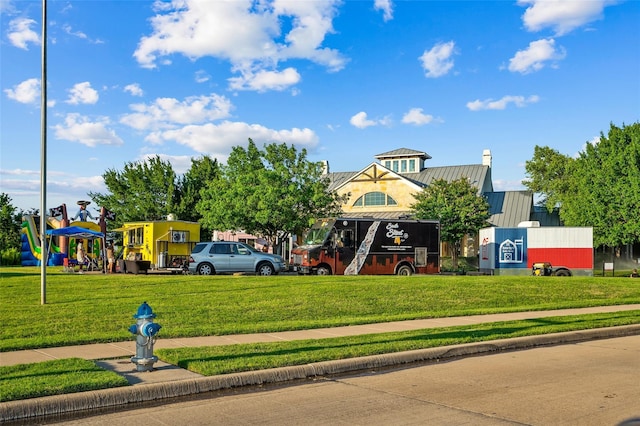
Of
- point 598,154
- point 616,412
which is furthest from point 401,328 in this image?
point 598,154

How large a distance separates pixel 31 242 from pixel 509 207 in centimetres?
3957

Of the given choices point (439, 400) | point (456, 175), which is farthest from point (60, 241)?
point (439, 400)

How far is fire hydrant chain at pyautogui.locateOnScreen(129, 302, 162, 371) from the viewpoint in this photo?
8070 mm

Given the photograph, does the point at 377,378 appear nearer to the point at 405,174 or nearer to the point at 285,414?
the point at 285,414

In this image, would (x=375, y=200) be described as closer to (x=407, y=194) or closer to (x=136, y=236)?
(x=407, y=194)

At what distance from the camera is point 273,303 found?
51.2 ft

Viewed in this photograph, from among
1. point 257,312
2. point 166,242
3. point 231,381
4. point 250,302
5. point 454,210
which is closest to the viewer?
point 231,381

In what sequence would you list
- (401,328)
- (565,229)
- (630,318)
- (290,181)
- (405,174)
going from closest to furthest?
(401,328), (630,318), (565,229), (290,181), (405,174)

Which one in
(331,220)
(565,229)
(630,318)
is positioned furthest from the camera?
(565,229)

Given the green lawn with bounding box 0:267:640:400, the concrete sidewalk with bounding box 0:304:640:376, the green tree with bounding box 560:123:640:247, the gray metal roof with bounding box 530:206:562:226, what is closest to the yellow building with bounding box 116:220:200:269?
the green lawn with bounding box 0:267:640:400

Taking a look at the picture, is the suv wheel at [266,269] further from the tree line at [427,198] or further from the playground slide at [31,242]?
the playground slide at [31,242]

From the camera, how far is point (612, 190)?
1813 inches

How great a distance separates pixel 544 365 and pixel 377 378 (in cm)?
290

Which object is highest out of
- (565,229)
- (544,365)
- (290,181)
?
(290,181)
